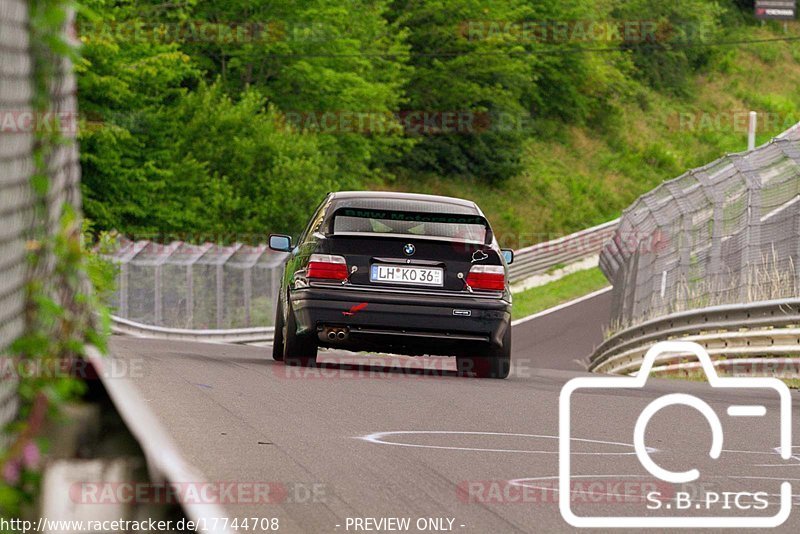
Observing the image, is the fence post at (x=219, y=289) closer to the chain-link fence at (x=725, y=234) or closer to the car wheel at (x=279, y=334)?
the chain-link fence at (x=725, y=234)

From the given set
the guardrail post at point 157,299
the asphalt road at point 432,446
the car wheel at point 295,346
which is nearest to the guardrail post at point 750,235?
the asphalt road at point 432,446

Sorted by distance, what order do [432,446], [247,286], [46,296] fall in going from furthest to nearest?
[247,286] < [432,446] < [46,296]

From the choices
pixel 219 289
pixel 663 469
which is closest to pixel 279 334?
pixel 663 469

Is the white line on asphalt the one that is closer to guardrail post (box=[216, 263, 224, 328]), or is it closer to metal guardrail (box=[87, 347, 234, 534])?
metal guardrail (box=[87, 347, 234, 534])

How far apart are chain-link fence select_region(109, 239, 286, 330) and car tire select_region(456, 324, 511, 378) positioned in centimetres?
1597

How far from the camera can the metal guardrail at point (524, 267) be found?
29.6 meters

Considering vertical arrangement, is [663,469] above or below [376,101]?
below

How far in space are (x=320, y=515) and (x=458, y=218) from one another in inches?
295

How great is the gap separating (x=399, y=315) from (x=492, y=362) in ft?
4.59

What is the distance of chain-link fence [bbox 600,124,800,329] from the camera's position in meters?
17.5

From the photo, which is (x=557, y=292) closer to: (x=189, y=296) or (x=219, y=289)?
(x=219, y=289)

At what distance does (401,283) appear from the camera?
13.1 meters

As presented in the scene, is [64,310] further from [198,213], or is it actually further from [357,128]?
[357,128]

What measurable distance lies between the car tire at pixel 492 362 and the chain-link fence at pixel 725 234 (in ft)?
13.5
